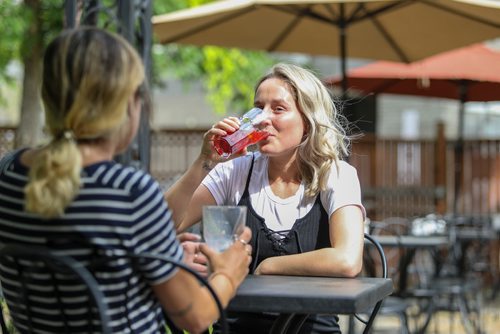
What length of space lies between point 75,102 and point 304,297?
69 centimetres

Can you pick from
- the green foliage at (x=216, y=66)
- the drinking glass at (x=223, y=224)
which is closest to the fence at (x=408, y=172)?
the green foliage at (x=216, y=66)

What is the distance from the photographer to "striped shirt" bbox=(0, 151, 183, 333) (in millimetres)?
2014

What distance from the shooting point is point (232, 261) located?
2.28m

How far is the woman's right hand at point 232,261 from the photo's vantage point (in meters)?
2.27

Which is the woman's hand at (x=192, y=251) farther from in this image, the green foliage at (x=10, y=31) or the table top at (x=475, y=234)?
the green foliage at (x=10, y=31)

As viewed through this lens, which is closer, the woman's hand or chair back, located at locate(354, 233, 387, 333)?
the woman's hand

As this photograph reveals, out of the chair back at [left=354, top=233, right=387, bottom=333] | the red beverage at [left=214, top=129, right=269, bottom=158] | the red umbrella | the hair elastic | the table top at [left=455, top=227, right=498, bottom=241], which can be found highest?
the red umbrella

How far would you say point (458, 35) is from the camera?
757cm

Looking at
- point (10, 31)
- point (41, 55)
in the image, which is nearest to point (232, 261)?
point (41, 55)

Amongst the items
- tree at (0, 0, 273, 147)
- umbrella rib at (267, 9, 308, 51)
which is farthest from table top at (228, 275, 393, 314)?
umbrella rib at (267, 9, 308, 51)

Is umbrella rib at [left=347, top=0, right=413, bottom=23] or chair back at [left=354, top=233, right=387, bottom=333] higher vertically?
umbrella rib at [left=347, top=0, right=413, bottom=23]

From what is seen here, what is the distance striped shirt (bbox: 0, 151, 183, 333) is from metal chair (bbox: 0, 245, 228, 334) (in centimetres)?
1

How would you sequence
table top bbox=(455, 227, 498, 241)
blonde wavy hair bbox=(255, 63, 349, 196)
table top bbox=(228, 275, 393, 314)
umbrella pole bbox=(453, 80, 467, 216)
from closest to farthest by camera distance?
→ table top bbox=(228, 275, 393, 314) < blonde wavy hair bbox=(255, 63, 349, 196) < table top bbox=(455, 227, 498, 241) < umbrella pole bbox=(453, 80, 467, 216)

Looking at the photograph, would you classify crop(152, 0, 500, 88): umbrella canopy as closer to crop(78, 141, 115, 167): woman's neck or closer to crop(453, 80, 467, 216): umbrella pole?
crop(453, 80, 467, 216): umbrella pole
